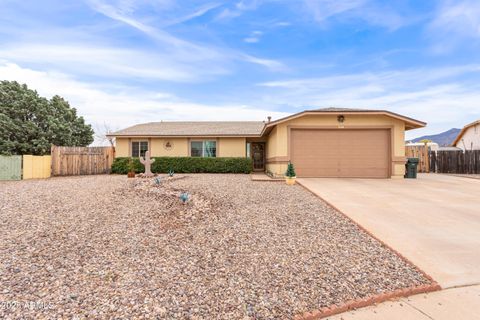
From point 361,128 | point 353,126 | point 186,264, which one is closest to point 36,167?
point 186,264

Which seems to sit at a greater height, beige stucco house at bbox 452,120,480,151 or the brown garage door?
beige stucco house at bbox 452,120,480,151

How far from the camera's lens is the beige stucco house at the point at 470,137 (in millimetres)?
22697

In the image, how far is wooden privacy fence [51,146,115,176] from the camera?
53.5 feet

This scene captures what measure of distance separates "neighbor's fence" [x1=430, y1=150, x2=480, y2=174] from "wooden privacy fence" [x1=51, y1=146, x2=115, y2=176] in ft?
79.5

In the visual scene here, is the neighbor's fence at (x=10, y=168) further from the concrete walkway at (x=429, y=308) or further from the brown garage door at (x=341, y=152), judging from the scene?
the concrete walkway at (x=429, y=308)

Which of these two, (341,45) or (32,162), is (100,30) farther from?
(341,45)

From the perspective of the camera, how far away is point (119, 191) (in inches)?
336

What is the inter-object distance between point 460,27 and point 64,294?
18.4 metres

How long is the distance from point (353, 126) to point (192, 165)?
10.2 metres

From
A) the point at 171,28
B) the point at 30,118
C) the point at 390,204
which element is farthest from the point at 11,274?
the point at 30,118

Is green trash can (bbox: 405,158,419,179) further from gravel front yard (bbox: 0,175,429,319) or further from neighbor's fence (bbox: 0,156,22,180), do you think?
neighbor's fence (bbox: 0,156,22,180)

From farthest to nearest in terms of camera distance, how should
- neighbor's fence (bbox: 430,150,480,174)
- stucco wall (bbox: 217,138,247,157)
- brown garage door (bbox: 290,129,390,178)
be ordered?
stucco wall (bbox: 217,138,247,157) → neighbor's fence (bbox: 430,150,480,174) → brown garage door (bbox: 290,129,390,178)

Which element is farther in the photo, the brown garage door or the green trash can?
the green trash can

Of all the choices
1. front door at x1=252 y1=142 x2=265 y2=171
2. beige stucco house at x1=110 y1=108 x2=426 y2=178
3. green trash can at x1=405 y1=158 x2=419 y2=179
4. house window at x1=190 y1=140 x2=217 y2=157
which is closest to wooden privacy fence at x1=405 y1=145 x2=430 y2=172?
green trash can at x1=405 y1=158 x2=419 y2=179
